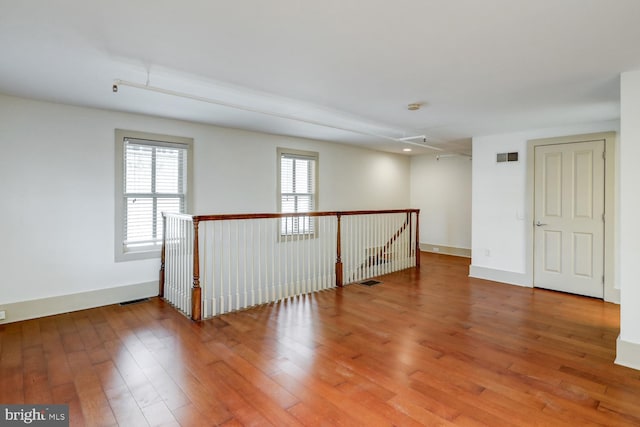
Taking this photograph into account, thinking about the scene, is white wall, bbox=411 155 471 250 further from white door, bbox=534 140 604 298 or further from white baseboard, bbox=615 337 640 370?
white baseboard, bbox=615 337 640 370

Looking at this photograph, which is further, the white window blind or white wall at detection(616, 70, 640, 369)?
the white window blind

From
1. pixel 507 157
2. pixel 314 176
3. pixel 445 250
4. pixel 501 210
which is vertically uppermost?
pixel 507 157

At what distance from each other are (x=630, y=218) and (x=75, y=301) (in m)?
5.74

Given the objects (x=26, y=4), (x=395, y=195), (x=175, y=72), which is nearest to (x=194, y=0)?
(x=26, y=4)

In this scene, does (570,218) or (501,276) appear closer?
(570,218)

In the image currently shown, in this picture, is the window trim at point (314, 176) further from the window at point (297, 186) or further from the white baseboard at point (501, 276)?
the white baseboard at point (501, 276)

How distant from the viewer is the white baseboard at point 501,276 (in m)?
5.34

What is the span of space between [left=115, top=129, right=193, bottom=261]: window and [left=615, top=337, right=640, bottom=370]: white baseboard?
5.00 m

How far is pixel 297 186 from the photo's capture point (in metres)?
6.35

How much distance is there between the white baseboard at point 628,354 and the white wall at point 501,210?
2599 mm

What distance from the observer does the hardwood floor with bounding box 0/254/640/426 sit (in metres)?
2.13

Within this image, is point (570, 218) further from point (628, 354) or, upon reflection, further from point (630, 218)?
point (628, 354)

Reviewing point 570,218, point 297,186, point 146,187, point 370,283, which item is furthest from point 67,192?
point 570,218

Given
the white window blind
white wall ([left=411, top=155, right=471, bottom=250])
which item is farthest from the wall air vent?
the white window blind
